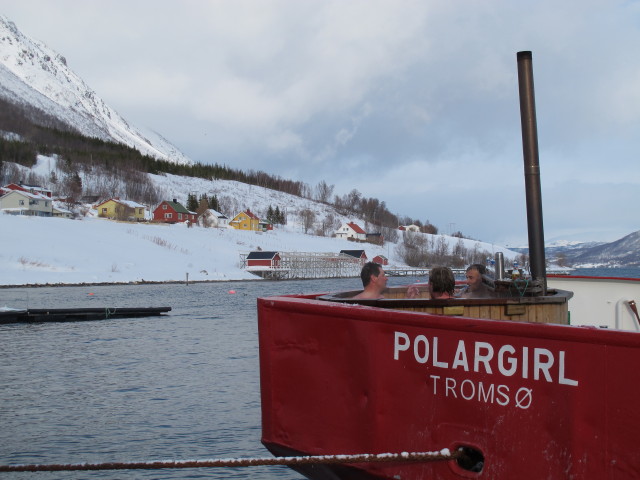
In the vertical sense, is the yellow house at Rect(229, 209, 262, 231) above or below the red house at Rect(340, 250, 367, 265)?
above

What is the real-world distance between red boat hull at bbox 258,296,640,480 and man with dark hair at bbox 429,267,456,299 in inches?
48.3

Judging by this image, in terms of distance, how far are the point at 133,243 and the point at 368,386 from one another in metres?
118

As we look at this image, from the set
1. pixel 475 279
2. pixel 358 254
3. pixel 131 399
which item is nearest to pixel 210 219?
pixel 358 254

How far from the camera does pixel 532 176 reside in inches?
296

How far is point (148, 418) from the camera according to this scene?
1550 cm

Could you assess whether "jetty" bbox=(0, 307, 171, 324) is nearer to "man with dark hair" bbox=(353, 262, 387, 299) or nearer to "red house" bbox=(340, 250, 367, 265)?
"man with dark hair" bbox=(353, 262, 387, 299)

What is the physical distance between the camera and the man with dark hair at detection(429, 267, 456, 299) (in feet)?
22.3

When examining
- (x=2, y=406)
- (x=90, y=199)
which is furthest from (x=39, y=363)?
(x=90, y=199)

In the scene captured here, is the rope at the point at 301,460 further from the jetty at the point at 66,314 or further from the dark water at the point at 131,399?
the jetty at the point at 66,314

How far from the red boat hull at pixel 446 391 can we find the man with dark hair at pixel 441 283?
1.23 metres

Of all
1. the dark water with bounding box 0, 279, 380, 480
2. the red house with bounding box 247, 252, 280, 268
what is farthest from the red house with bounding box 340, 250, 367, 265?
the dark water with bounding box 0, 279, 380, 480

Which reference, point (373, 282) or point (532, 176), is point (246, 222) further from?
point (373, 282)

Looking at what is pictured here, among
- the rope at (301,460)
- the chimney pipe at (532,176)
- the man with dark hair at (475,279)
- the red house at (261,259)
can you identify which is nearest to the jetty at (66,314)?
the rope at (301,460)

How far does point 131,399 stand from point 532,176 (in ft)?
43.9
